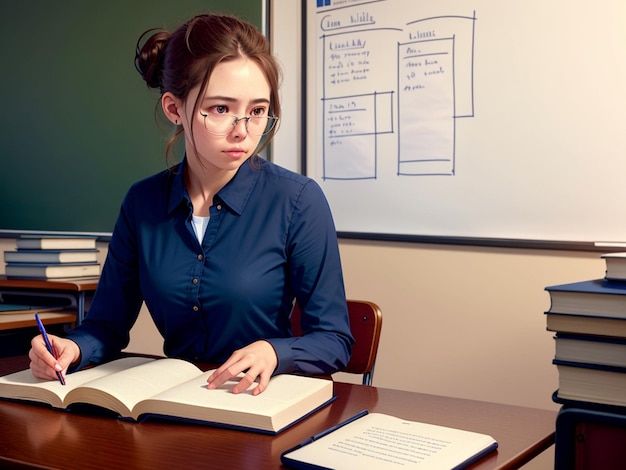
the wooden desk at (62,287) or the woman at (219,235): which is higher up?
the woman at (219,235)

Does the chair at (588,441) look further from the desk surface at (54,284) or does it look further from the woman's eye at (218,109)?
the desk surface at (54,284)

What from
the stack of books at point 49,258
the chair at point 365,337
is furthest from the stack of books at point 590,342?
the stack of books at point 49,258

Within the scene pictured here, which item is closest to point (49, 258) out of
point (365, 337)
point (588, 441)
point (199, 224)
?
point (199, 224)

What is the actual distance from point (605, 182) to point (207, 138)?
1223 millimetres

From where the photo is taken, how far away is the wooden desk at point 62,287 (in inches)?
102

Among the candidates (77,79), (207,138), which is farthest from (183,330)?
(77,79)

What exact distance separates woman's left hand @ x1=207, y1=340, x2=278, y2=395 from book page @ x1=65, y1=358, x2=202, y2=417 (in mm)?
89

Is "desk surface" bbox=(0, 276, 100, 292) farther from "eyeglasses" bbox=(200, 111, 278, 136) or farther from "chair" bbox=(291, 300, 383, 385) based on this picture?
"eyeglasses" bbox=(200, 111, 278, 136)

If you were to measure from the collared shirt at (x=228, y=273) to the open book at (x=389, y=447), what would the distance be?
1.52ft

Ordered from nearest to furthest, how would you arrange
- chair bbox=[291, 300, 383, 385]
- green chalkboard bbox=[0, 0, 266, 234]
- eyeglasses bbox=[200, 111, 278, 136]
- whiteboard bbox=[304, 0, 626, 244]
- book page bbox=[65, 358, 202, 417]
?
1. book page bbox=[65, 358, 202, 417]
2. eyeglasses bbox=[200, 111, 278, 136]
3. chair bbox=[291, 300, 383, 385]
4. whiteboard bbox=[304, 0, 626, 244]
5. green chalkboard bbox=[0, 0, 266, 234]

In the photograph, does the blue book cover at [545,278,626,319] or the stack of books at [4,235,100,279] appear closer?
the blue book cover at [545,278,626,319]

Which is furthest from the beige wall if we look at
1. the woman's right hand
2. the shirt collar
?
the woman's right hand

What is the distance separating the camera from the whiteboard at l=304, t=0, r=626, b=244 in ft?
7.10

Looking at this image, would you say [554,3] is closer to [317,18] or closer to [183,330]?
[317,18]
